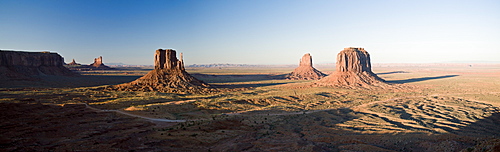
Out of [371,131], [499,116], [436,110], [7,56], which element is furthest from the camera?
[7,56]

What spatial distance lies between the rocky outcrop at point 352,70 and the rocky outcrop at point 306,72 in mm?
32972

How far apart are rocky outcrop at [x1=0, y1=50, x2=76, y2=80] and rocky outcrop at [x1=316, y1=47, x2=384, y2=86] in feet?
255

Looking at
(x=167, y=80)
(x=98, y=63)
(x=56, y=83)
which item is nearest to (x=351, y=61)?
(x=167, y=80)

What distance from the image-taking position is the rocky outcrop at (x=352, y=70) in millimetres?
53625

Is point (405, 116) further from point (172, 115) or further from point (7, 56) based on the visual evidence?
point (7, 56)

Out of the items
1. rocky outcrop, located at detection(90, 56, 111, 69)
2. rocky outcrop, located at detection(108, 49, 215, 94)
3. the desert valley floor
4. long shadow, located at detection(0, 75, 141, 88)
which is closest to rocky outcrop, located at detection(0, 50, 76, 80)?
long shadow, located at detection(0, 75, 141, 88)

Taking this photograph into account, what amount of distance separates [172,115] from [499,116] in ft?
102

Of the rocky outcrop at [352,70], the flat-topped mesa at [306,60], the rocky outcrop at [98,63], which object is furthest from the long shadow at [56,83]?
the rocky outcrop at [98,63]

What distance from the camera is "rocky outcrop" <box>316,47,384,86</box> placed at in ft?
176

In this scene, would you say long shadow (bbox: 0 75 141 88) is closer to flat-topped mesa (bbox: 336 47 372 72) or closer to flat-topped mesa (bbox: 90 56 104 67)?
flat-topped mesa (bbox: 336 47 372 72)

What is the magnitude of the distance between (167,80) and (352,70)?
38.4 meters

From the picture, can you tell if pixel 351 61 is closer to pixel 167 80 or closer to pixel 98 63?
pixel 167 80

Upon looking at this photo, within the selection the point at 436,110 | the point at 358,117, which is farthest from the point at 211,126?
the point at 436,110

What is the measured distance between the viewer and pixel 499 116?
24516mm
